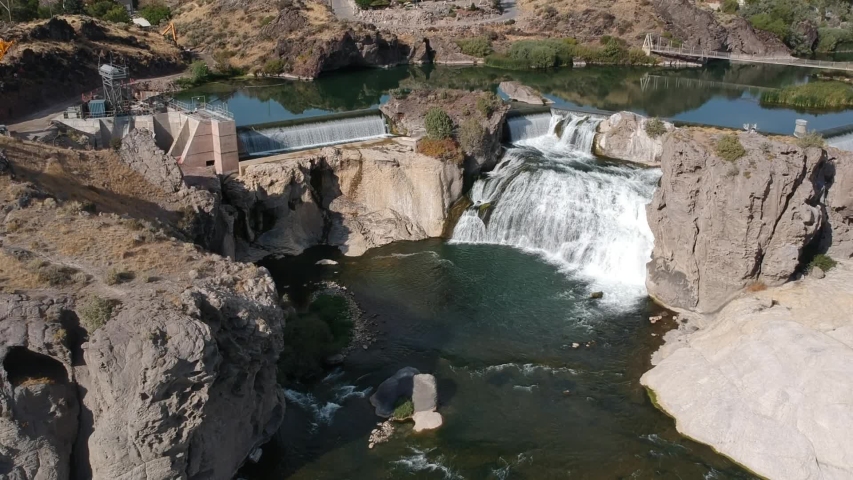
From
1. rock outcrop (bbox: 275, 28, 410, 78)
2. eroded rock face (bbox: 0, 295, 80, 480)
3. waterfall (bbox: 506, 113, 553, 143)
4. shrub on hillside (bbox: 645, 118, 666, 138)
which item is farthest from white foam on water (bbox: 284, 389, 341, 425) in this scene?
rock outcrop (bbox: 275, 28, 410, 78)

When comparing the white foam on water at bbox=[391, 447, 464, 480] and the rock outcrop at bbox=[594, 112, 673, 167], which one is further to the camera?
the rock outcrop at bbox=[594, 112, 673, 167]

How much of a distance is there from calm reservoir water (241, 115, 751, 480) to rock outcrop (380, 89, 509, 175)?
128cm

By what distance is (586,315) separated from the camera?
32344mm

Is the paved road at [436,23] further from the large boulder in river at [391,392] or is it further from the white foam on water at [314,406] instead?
the white foam on water at [314,406]

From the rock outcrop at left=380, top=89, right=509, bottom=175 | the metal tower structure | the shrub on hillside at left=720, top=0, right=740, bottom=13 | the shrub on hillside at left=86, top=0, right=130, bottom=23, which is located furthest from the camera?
the shrub on hillside at left=720, top=0, right=740, bottom=13

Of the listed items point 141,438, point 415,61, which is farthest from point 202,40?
point 141,438

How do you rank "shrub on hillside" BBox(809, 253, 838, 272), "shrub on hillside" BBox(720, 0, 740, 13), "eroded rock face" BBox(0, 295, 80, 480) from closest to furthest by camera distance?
"eroded rock face" BBox(0, 295, 80, 480), "shrub on hillside" BBox(809, 253, 838, 272), "shrub on hillside" BBox(720, 0, 740, 13)

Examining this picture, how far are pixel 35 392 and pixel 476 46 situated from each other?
7589 centimetres

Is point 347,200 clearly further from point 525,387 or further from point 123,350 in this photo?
point 123,350

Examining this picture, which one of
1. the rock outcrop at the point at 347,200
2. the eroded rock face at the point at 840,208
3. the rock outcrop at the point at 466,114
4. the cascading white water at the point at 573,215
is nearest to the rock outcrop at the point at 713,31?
the rock outcrop at the point at 466,114

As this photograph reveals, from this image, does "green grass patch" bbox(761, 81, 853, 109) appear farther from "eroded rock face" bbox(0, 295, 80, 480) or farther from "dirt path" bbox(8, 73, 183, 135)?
"eroded rock face" bbox(0, 295, 80, 480)

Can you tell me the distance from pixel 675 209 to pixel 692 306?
4.66 meters

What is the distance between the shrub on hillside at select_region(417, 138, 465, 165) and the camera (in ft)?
136

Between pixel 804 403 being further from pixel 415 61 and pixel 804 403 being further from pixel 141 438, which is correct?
pixel 415 61
